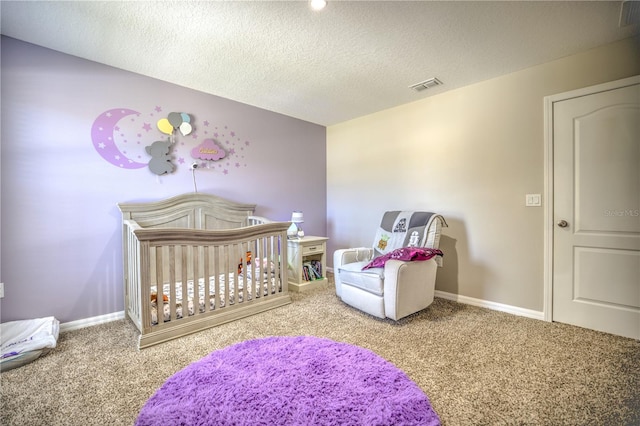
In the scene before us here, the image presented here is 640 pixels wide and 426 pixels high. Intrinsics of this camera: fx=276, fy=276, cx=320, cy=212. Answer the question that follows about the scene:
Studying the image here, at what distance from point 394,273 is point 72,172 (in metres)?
2.79

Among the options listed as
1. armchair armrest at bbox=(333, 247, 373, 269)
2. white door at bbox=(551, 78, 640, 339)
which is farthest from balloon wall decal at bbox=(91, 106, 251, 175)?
white door at bbox=(551, 78, 640, 339)

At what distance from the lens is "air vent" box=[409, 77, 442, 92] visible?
2.74 meters

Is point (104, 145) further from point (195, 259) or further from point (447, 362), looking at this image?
point (447, 362)

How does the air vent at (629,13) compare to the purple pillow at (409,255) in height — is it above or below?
above

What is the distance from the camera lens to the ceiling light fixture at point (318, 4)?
1.69 meters

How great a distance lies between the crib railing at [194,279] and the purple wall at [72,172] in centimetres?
28

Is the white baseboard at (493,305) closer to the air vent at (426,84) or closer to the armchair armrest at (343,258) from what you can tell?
the armchair armrest at (343,258)

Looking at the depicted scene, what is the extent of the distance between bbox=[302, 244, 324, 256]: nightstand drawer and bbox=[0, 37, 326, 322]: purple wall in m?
1.28

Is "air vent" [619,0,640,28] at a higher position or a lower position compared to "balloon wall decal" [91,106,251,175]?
higher

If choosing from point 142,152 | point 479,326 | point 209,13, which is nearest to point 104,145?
point 142,152

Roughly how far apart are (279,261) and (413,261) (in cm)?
133

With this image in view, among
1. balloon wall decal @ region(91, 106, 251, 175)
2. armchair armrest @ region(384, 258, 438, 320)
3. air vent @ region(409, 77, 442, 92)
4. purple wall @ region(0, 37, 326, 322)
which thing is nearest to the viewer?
purple wall @ region(0, 37, 326, 322)

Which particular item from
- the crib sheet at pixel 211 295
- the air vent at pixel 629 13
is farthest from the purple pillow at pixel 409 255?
the air vent at pixel 629 13

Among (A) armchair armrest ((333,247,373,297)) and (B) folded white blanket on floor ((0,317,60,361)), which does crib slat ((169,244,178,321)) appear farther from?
(A) armchair armrest ((333,247,373,297))
